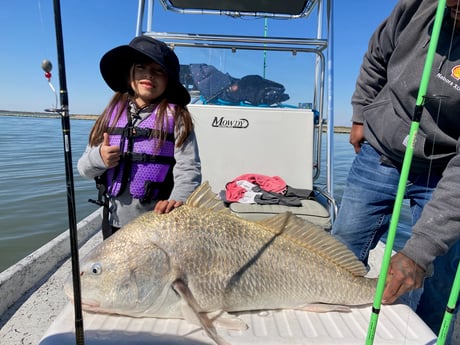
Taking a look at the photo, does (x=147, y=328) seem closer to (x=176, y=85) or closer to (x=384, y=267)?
(x=384, y=267)

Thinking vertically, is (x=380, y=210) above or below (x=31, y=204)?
above

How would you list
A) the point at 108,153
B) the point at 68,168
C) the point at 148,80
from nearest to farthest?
the point at 68,168
the point at 108,153
the point at 148,80

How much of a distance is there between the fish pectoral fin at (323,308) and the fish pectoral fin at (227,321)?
0.99ft

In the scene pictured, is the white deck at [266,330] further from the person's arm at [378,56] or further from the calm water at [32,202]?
the calm water at [32,202]

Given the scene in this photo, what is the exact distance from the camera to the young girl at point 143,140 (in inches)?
83.6

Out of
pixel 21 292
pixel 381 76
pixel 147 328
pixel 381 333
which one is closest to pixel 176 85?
pixel 381 76

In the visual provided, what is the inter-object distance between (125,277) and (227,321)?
466 millimetres

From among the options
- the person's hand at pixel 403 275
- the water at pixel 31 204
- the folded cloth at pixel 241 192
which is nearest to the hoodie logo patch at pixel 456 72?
the person's hand at pixel 403 275

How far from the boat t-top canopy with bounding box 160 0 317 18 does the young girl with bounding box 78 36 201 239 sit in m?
1.94

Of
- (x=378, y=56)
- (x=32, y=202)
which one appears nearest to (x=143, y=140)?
(x=378, y=56)

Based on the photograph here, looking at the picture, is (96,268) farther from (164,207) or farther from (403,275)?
(403,275)

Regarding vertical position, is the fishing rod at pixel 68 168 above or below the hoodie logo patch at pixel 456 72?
below

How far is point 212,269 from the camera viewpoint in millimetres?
1526

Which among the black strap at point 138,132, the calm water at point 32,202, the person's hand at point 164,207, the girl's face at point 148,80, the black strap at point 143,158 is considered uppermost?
the girl's face at point 148,80
